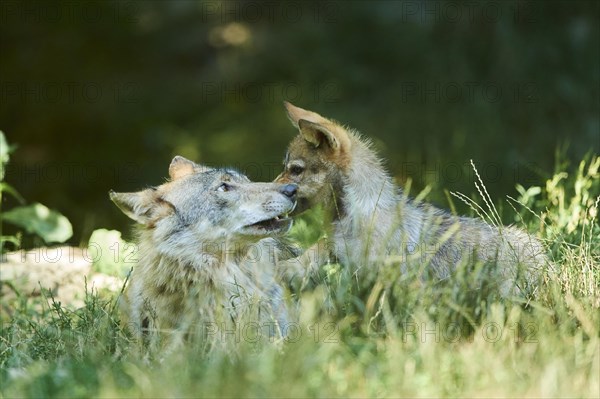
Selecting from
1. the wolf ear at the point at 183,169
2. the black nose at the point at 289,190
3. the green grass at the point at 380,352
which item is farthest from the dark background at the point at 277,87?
the green grass at the point at 380,352

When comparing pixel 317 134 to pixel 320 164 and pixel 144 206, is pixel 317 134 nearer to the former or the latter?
pixel 320 164

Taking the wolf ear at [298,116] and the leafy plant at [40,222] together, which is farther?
the leafy plant at [40,222]

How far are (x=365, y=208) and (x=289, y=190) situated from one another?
0.62 m

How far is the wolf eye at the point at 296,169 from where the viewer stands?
6.35m

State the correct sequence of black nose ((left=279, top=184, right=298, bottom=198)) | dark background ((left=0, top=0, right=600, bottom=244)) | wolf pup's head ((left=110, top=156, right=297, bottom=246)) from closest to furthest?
wolf pup's head ((left=110, top=156, right=297, bottom=246)) → black nose ((left=279, top=184, right=298, bottom=198)) → dark background ((left=0, top=0, right=600, bottom=244))

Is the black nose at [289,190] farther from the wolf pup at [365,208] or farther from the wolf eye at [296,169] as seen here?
the wolf eye at [296,169]

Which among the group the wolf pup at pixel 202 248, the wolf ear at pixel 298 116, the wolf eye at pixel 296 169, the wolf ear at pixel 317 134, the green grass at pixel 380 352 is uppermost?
the wolf ear at pixel 298 116

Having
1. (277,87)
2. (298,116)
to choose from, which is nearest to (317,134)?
(298,116)

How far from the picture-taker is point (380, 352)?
421cm

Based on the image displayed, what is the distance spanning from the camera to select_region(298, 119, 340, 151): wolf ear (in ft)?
20.2

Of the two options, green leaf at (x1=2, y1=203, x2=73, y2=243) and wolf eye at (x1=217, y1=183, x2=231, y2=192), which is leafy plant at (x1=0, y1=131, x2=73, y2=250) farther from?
wolf eye at (x1=217, y1=183, x2=231, y2=192)

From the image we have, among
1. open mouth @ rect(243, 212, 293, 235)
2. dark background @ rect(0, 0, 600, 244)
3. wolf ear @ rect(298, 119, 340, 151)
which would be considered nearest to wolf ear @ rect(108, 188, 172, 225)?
open mouth @ rect(243, 212, 293, 235)

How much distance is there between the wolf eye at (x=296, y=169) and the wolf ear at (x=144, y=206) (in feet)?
3.28

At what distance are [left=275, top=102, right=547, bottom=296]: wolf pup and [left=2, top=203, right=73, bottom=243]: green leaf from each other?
2085 millimetres
